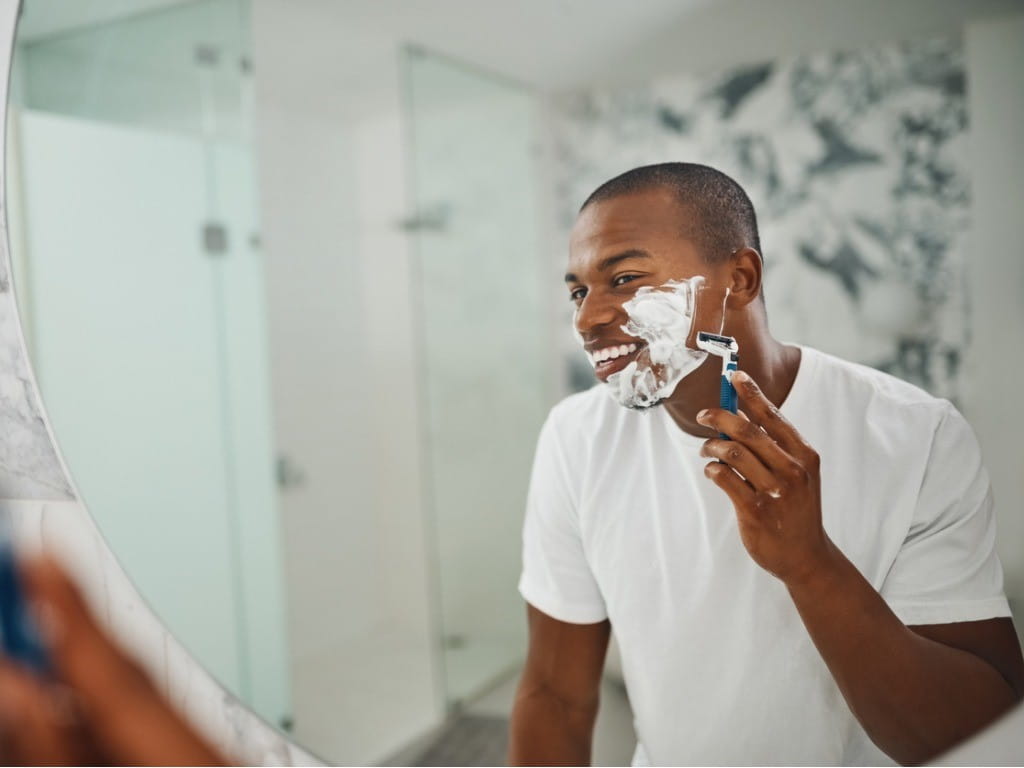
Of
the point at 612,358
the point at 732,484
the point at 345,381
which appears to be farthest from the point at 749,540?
the point at 345,381

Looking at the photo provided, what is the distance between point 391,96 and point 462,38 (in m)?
0.22

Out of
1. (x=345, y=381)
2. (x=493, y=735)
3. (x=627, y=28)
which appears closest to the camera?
(x=627, y=28)

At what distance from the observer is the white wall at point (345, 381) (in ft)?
2.98

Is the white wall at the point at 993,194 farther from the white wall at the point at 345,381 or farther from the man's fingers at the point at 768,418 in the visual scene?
the white wall at the point at 345,381

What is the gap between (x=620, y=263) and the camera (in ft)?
1.58

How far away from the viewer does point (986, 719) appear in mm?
408

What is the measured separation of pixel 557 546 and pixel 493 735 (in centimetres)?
21

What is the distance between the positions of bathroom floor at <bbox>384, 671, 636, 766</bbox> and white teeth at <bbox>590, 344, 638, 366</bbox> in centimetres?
23

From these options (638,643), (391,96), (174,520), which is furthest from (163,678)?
(391,96)

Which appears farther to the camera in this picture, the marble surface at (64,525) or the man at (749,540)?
the marble surface at (64,525)

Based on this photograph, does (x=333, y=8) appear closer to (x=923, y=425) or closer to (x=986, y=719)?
(x=923, y=425)

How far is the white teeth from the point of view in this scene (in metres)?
0.49

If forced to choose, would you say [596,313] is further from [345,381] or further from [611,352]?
[345,381]

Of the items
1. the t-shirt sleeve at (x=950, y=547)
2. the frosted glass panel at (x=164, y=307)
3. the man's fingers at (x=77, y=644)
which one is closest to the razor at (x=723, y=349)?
the t-shirt sleeve at (x=950, y=547)
